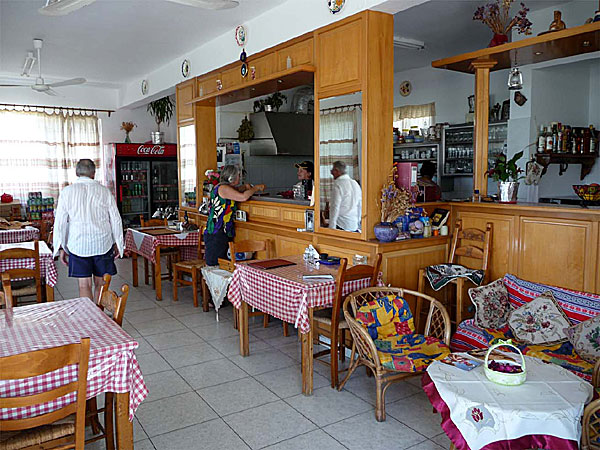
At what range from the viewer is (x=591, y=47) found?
12.9 ft

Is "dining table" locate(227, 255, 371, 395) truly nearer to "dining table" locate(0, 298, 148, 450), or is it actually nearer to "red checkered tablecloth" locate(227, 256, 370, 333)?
"red checkered tablecloth" locate(227, 256, 370, 333)

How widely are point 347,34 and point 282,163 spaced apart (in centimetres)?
495

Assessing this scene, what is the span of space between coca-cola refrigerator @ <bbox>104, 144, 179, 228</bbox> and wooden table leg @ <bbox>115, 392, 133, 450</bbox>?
24.2ft

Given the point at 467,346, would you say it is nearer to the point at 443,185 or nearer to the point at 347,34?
the point at 347,34

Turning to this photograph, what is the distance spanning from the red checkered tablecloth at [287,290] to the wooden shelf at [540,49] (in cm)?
229

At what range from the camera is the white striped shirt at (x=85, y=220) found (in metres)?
4.49

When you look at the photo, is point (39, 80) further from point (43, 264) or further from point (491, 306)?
point (491, 306)

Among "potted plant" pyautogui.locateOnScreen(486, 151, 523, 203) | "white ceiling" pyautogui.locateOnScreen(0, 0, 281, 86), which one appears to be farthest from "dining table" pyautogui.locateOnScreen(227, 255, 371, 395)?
"white ceiling" pyautogui.locateOnScreen(0, 0, 281, 86)

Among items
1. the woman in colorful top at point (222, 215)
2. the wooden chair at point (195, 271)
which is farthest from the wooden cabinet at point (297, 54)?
the wooden chair at point (195, 271)

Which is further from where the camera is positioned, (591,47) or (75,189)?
(75,189)

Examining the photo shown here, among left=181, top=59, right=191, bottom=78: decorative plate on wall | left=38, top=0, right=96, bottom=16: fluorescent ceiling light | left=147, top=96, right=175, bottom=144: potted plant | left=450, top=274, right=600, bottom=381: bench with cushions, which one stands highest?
left=181, top=59, right=191, bottom=78: decorative plate on wall

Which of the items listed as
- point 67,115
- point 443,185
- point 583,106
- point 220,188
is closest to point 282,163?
point 443,185

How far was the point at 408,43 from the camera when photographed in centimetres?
621

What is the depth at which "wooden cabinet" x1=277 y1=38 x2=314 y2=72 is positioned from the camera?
4.55m
